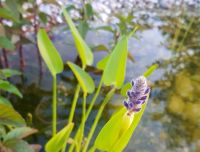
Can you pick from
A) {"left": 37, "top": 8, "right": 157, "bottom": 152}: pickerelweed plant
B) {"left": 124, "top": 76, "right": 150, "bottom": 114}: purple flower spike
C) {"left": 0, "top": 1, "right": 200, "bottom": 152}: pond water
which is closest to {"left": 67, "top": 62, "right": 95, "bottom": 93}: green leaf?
{"left": 37, "top": 8, "right": 157, "bottom": 152}: pickerelweed plant

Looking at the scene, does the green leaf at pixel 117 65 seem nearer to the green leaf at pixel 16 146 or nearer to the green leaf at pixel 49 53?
the green leaf at pixel 49 53

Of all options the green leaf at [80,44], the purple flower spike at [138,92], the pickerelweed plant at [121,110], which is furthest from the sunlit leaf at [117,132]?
the green leaf at [80,44]

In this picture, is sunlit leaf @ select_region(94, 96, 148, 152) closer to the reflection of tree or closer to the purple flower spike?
the purple flower spike

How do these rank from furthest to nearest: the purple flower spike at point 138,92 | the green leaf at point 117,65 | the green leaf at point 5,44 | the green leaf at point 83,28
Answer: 1. the green leaf at point 83,28
2. the green leaf at point 5,44
3. the green leaf at point 117,65
4. the purple flower spike at point 138,92

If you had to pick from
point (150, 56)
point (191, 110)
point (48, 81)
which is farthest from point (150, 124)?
point (150, 56)

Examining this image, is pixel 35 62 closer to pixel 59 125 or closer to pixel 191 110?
pixel 59 125

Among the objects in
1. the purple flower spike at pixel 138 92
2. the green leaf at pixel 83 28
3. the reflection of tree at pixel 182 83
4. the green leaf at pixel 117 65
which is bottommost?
the reflection of tree at pixel 182 83
